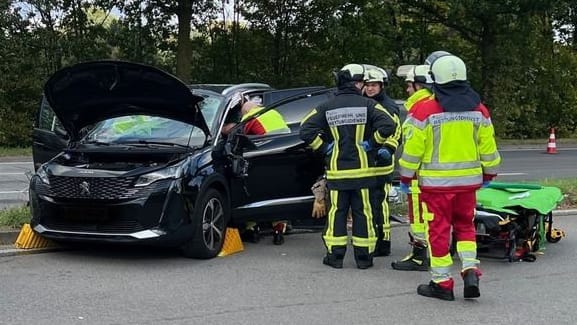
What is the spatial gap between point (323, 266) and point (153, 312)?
2.09 meters

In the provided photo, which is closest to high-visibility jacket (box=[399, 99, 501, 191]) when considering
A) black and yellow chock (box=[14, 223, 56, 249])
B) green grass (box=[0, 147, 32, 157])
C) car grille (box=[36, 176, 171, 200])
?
car grille (box=[36, 176, 171, 200])

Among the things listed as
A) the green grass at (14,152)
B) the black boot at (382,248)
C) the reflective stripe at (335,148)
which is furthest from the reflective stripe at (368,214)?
the green grass at (14,152)

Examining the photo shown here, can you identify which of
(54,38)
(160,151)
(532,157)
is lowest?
(532,157)

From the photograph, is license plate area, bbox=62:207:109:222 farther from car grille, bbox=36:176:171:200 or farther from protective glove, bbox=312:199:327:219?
protective glove, bbox=312:199:327:219

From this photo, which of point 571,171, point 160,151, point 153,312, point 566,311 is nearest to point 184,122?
point 160,151

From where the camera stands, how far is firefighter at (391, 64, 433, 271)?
22.0 ft

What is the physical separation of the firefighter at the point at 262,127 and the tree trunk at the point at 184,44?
1608cm

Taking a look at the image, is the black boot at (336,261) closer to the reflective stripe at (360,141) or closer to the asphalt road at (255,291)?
the asphalt road at (255,291)

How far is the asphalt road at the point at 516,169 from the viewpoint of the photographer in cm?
1210

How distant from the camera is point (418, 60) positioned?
Answer: 27219 mm

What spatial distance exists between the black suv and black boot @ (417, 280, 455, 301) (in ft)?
6.93

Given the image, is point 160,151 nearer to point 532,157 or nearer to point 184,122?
Result: point 184,122

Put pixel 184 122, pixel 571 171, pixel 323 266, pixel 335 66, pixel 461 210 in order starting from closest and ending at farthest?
1. pixel 461 210
2. pixel 323 266
3. pixel 184 122
4. pixel 571 171
5. pixel 335 66

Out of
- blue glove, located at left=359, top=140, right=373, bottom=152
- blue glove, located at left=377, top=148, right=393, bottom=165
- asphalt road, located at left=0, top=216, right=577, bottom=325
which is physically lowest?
asphalt road, located at left=0, top=216, right=577, bottom=325
